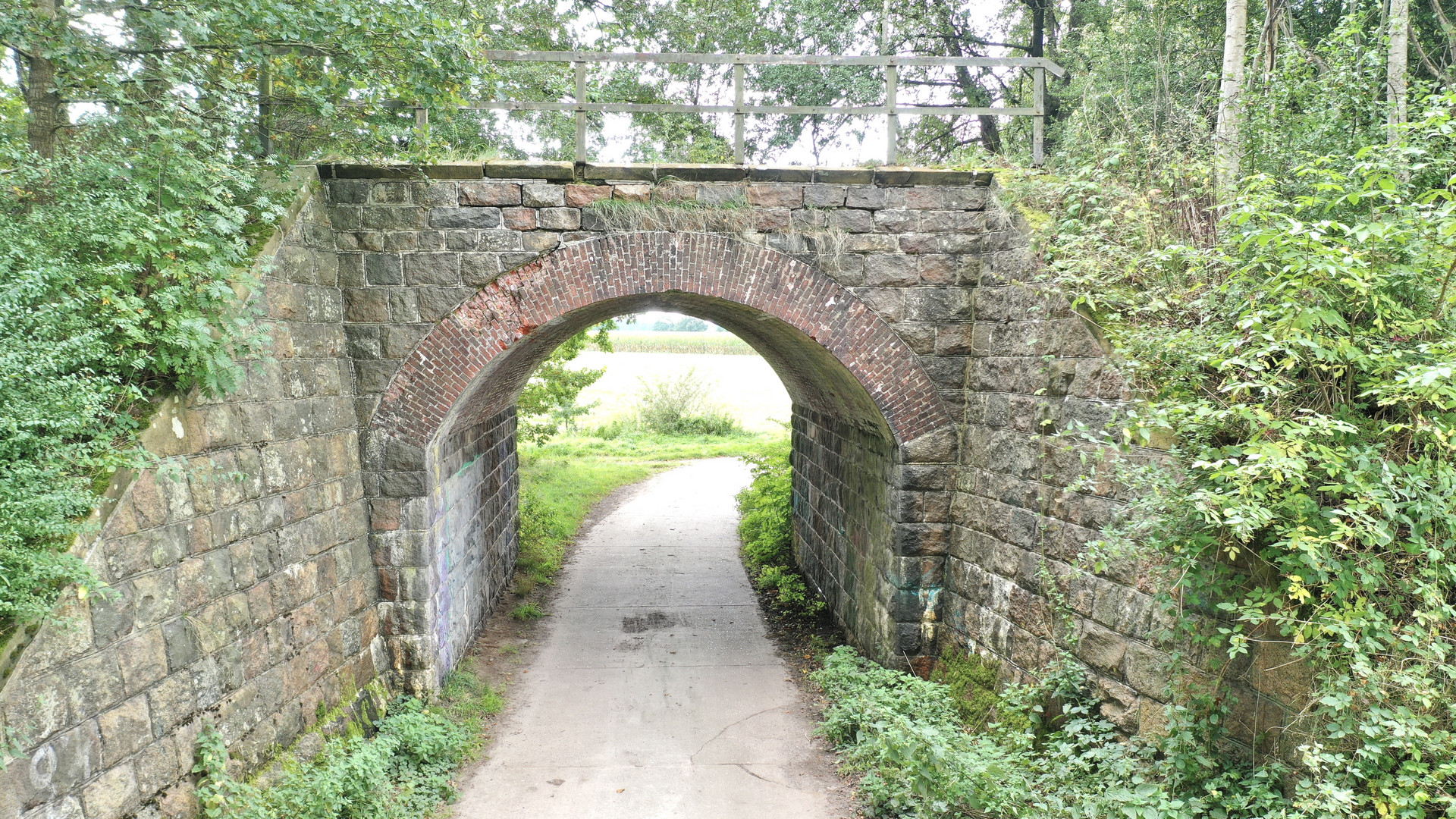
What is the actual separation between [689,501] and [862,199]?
11879 mm

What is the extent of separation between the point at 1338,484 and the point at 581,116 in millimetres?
5513

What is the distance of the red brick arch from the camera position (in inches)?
252

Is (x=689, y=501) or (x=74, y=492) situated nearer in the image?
(x=74, y=492)

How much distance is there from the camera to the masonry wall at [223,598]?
3.54 meters

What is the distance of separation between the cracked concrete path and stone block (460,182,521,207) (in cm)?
428

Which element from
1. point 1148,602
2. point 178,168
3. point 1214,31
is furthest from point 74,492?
point 1214,31

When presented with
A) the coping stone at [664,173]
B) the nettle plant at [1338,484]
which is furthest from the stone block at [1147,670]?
the coping stone at [664,173]

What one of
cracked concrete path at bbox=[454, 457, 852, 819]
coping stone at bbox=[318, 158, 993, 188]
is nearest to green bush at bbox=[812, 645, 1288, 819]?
cracked concrete path at bbox=[454, 457, 852, 819]

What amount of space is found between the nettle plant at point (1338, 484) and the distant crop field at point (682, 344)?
49090 mm

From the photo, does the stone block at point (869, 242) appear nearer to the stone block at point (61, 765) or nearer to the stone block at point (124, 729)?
the stone block at point (124, 729)

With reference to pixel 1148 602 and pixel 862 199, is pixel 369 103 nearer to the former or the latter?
pixel 862 199

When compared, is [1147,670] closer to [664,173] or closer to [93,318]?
[664,173]

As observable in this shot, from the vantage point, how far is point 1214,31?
1095 centimetres

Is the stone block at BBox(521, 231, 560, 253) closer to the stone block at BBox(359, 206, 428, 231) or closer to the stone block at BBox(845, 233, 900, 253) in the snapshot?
the stone block at BBox(359, 206, 428, 231)
